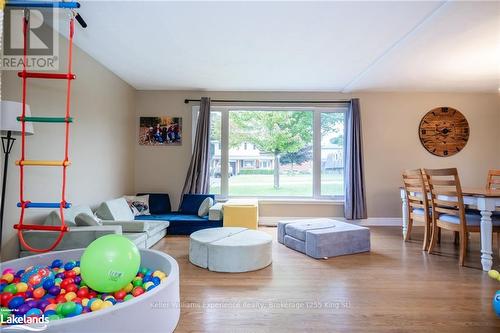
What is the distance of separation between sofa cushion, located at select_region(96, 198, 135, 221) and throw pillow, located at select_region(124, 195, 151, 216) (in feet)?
0.96

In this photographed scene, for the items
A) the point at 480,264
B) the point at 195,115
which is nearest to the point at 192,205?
the point at 195,115

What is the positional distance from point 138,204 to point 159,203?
0.37m

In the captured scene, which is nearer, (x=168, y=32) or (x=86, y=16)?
(x=86, y=16)

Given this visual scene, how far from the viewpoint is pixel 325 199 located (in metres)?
4.81

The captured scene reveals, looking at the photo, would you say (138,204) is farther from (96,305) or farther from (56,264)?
(96,305)

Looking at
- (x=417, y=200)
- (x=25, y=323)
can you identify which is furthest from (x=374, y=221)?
(x=25, y=323)

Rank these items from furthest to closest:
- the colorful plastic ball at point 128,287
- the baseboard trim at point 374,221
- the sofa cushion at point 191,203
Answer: the baseboard trim at point 374,221, the sofa cushion at point 191,203, the colorful plastic ball at point 128,287

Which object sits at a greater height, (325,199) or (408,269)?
(325,199)

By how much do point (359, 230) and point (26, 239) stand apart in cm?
350

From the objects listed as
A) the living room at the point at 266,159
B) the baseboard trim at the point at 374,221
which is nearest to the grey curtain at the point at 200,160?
the living room at the point at 266,159

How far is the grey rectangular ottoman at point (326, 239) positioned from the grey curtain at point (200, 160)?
1.86 meters

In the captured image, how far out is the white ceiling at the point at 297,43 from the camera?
2.33 meters

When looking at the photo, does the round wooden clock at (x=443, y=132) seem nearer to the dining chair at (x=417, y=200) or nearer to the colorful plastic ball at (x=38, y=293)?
the dining chair at (x=417, y=200)

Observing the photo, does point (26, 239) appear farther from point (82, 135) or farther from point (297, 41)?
point (297, 41)
